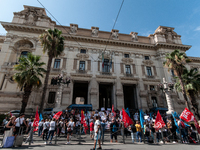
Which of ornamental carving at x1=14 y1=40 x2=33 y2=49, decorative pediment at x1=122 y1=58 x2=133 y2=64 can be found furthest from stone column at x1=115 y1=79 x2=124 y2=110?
ornamental carving at x1=14 y1=40 x2=33 y2=49

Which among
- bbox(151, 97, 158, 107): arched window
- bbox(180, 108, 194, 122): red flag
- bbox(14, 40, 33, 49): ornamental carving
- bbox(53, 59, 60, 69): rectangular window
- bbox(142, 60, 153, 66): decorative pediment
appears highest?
bbox(14, 40, 33, 49): ornamental carving

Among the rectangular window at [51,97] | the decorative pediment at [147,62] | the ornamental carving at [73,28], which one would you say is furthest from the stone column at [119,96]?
the ornamental carving at [73,28]

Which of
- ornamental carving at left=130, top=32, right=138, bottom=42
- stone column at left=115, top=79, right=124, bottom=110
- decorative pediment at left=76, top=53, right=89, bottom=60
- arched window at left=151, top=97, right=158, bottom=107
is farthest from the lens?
ornamental carving at left=130, top=32, right=138, bottom=42

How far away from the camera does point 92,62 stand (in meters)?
23.0

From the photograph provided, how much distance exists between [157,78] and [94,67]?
44.4 feet

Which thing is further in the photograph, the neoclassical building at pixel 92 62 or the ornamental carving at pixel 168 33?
the ornamental carving at pixel 168 33

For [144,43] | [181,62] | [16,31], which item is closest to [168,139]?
[181,62]

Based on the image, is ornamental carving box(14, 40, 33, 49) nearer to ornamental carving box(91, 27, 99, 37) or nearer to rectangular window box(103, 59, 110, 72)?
ornamental carving box(91, 27, 99, 37)

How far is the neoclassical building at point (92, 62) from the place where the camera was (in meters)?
19.2

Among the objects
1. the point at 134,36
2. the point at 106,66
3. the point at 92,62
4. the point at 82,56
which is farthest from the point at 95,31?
the point at 134,36

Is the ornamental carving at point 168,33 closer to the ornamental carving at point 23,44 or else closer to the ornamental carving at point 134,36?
the ornamental carving at point 134,36

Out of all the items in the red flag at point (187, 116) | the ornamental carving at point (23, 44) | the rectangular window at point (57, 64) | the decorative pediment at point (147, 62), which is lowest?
the red flag at point (187, 116)

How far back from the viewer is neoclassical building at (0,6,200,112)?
19.2 metres

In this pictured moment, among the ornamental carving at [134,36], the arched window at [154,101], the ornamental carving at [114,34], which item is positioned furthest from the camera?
the ornamental carving at [134,36]
